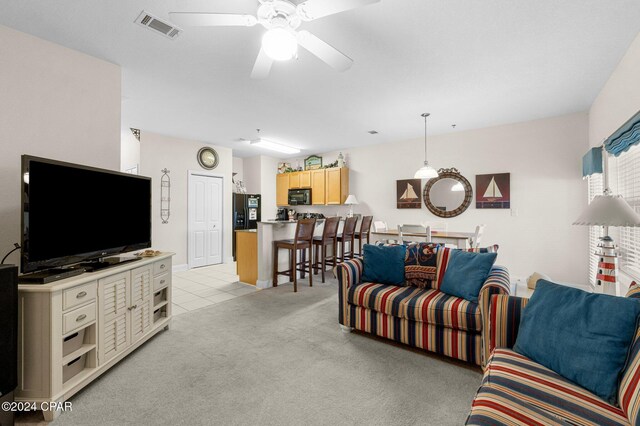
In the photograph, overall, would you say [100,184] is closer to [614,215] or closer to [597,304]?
[597,304]

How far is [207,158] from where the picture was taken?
6.19m

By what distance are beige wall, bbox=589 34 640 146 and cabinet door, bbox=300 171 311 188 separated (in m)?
5.04

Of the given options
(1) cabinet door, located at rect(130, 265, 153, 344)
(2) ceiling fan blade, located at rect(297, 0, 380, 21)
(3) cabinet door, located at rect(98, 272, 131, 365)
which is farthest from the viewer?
(1) cabinet door, located at rect(130, 265, 153, 344)

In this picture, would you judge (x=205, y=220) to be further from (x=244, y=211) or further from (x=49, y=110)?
(x=49, y=110)

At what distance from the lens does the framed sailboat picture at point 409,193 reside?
576 centimetres

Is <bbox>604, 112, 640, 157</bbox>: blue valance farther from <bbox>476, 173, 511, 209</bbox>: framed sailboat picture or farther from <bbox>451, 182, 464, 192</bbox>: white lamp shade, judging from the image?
<bbox>451, 182, 464, 192</bbox>: white lamp shade

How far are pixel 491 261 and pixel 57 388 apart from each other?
3.11 m

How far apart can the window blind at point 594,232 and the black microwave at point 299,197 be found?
197 inches

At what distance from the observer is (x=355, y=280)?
2867mm

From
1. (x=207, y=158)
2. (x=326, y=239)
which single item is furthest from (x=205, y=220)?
(x=326, y=239)

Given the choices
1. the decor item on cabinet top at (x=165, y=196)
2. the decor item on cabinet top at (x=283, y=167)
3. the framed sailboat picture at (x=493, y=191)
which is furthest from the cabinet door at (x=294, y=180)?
the framed sailboat picture at (x=493, y=191)

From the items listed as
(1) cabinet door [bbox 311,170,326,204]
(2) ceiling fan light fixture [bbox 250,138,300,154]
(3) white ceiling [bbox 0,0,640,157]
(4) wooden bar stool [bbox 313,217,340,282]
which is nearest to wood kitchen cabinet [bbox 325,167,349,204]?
(1) cabinet door [bbox 311,170,326,204]

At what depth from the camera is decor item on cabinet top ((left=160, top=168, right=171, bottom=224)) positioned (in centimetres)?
547

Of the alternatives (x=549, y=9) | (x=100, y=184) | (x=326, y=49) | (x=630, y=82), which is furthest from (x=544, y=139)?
(x=100, y=184)
